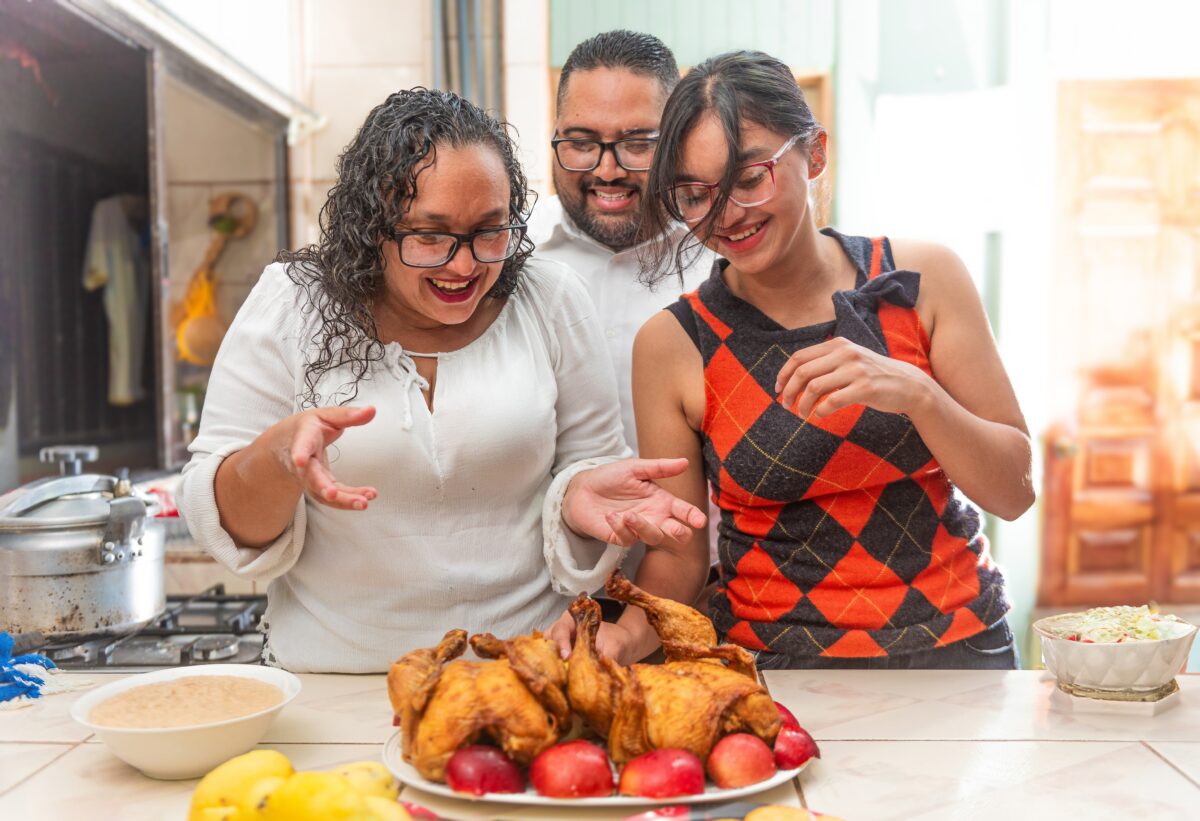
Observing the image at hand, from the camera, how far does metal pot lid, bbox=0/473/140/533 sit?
177cm

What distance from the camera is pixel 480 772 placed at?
1033 mm

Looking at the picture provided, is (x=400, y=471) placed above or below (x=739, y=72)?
below

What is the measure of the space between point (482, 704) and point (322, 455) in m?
0.35

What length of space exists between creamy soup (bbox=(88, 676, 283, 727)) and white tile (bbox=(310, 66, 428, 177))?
3169 millimetres

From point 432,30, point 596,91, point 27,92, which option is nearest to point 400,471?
point 596,91

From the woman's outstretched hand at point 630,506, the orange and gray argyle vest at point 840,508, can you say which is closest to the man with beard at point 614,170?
the orange and gray argyle vest at point 840,508

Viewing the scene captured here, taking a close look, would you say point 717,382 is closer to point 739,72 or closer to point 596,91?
point 739,72

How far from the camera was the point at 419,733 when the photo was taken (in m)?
1.07

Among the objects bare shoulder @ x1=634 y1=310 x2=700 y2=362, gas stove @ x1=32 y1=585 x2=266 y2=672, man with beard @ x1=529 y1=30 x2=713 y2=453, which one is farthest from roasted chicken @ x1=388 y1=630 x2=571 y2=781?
man with beard @ x1=529 y1=30 x2=713 y2=453

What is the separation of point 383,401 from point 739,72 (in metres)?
0.70

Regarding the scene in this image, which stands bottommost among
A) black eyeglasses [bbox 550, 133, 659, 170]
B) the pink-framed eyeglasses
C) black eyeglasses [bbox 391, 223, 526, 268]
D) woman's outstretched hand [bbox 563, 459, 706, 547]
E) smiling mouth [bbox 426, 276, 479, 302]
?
woman's outstretched hand [bbox 563, 459, 706, 547]

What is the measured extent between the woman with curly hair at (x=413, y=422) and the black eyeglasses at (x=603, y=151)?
35 centimetres

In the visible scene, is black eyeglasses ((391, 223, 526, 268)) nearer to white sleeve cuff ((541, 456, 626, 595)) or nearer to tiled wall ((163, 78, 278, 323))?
white sleeve cuff ((541, 456, 626, 595))

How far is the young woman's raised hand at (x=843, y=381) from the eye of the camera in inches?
49.9
